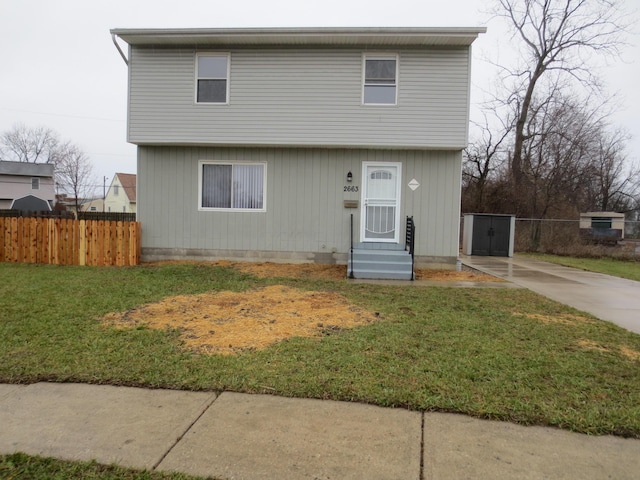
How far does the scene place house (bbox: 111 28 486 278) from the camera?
10.4m

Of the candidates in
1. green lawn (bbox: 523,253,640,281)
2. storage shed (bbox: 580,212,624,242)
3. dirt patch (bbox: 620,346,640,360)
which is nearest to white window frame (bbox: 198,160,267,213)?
dirt patch (bbox: 620,346,640,360)

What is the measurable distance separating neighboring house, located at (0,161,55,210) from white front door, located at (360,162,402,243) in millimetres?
31783

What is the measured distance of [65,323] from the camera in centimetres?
512

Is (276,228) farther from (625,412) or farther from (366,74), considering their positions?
(625,412)

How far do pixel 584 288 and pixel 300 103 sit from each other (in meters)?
7.65

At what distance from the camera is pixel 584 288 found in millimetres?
8742

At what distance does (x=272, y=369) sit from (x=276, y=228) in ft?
24.8

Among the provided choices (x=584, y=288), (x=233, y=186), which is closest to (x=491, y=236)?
(x=584, y=288)

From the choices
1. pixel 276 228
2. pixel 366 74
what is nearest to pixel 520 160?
pixel 366 74

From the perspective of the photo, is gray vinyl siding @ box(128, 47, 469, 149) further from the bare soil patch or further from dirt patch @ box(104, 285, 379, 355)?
dirt patch @ box(104, 285, 379, 355)

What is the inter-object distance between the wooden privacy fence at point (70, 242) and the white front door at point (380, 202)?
19.7 feet

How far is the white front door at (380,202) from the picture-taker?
10.9 metres

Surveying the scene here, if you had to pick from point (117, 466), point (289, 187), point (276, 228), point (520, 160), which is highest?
point (520, 160)

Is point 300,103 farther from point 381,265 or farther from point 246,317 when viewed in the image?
point 246,317
